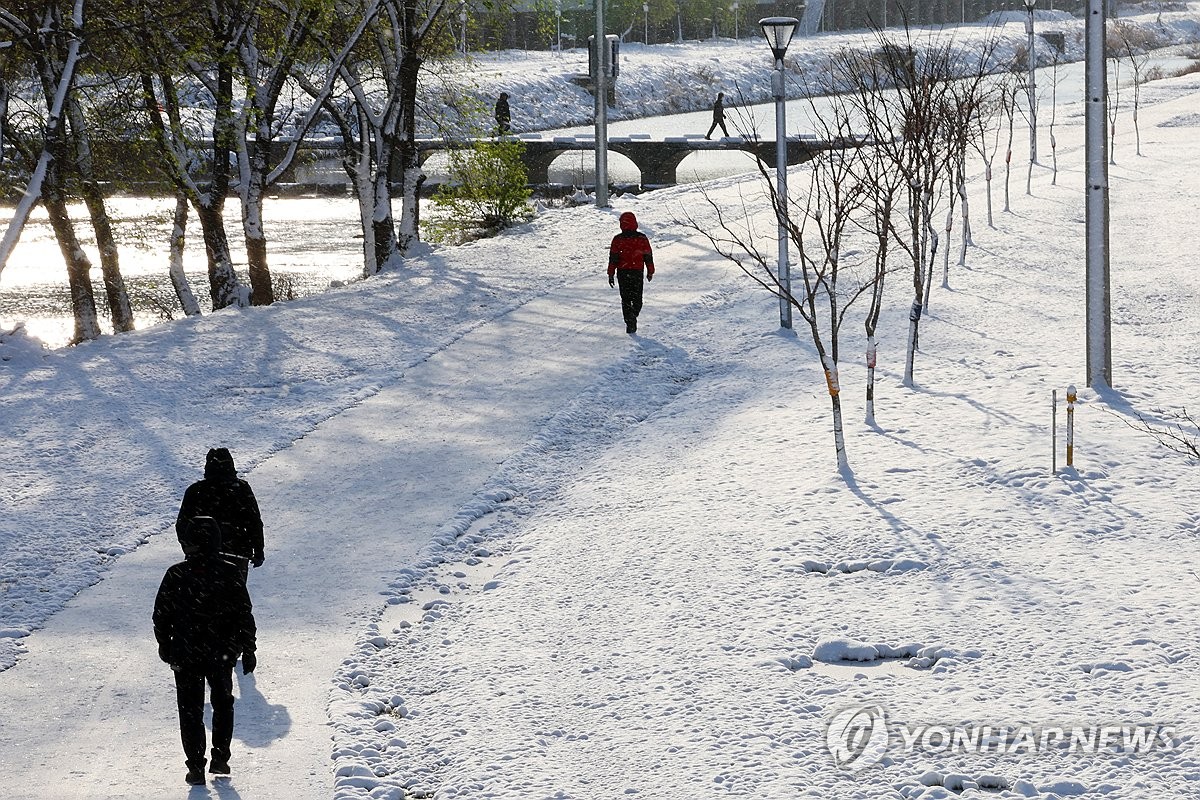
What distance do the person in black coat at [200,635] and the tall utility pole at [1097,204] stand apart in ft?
28.0

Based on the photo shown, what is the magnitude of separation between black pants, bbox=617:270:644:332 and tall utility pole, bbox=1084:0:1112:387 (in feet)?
18.5

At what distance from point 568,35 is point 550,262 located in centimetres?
7833

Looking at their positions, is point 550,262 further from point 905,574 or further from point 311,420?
point 905,574

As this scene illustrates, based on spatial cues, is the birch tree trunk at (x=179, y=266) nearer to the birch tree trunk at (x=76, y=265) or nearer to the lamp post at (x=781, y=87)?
the birch tree trunk at (x=76, y=265)

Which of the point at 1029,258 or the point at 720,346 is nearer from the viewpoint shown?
the point at 720,346

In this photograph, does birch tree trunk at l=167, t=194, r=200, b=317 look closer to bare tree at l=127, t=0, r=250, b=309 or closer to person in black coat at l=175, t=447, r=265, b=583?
bare tree at l=127, t=0, r=250, b=309

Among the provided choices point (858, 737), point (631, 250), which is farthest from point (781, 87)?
point (858, 737)

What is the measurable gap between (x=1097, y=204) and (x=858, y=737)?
23.9ft

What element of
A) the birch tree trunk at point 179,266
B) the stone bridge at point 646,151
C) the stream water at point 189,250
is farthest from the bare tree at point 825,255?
the stone bridge at point 646,151

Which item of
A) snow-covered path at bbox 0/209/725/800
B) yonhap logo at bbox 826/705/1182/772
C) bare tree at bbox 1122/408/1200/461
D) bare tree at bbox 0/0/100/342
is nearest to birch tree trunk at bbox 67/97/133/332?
bare tree at bbox 0/0/100/342

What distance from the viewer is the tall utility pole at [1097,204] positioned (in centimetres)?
1152

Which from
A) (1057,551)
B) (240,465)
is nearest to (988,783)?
(1057,551)

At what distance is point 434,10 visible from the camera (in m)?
23.7

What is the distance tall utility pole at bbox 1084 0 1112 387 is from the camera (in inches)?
453
